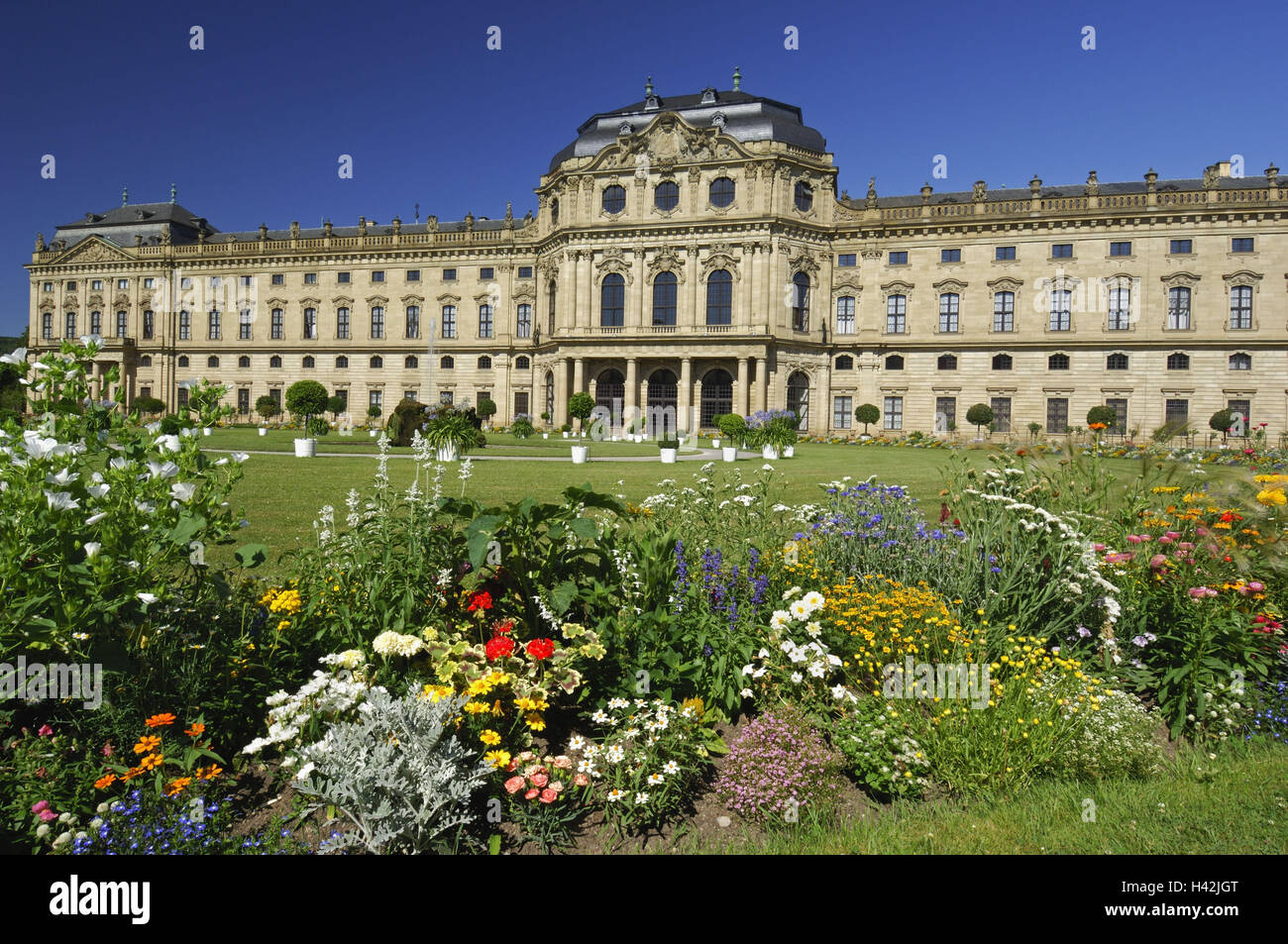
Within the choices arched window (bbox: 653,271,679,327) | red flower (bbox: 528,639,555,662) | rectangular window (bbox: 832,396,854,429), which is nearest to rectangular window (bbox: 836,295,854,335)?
rectangular window (bbox: 832,396,854,429)

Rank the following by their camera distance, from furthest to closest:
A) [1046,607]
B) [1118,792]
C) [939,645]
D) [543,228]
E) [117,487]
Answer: [543,228]
[1046,607]
[939,645]
[1118,792]
[117,487]

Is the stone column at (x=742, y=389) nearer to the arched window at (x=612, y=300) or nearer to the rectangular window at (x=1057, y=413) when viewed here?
the arched window at (x=612, y=300)

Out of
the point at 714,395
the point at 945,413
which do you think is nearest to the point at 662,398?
the point at 714,395

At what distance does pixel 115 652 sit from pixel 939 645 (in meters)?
4.45

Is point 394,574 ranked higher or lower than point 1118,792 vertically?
higher

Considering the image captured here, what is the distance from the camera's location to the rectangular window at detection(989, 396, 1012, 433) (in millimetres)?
43562

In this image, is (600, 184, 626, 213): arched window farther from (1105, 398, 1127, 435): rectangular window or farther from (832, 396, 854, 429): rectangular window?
(1105, 398, 1127, 435): rectangular window

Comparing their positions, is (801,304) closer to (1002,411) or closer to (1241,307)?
(1002,411)

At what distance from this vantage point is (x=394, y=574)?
400 centimetres

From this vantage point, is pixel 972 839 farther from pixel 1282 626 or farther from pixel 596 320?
pixel 596 320

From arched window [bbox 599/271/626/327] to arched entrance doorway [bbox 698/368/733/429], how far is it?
6.99 metres

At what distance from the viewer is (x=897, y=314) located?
146ft

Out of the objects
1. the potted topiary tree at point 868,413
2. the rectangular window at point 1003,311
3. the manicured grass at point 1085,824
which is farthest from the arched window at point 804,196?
the manicured grass at point 1085,824

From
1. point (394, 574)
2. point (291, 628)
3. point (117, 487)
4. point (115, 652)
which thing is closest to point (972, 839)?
point (394, 574)
